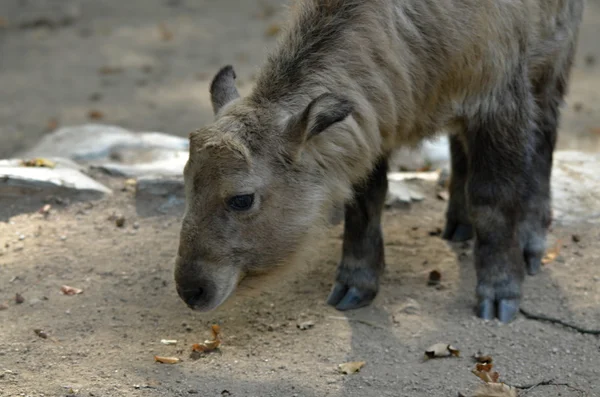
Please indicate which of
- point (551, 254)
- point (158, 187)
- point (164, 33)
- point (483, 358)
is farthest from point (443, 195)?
point (164, 33)

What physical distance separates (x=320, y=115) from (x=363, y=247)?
1433 millimetres

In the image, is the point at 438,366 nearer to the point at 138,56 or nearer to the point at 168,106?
the point at 168,106

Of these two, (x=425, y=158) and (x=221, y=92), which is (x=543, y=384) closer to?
(x=221, y=92)

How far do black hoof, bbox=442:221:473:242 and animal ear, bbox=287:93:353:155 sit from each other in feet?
6.86

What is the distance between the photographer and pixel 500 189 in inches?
209

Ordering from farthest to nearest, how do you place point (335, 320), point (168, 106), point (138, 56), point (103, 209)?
1. point (138, 56)
2. point (168, 106)
3. point (103, 209)
4. point (335, 320)

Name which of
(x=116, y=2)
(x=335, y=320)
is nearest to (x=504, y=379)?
(x=335, y=320)

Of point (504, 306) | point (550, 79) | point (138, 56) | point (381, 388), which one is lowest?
point (381, 388)

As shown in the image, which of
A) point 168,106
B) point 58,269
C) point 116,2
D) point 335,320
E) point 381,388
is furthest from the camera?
point 116,2

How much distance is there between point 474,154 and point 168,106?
15.8 feet

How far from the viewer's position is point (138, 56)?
36.1ft

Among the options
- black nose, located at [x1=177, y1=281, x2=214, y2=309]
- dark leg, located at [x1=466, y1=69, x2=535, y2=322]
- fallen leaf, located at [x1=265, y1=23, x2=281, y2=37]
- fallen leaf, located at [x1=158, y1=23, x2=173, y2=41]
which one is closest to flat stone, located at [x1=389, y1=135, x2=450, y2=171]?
dark leg, located at [x1=466, y1=69, x2=535, y2=322]

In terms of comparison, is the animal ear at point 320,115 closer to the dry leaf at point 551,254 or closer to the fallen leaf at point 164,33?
the dry leaf at point 551,254

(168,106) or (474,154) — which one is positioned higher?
(168,106)
